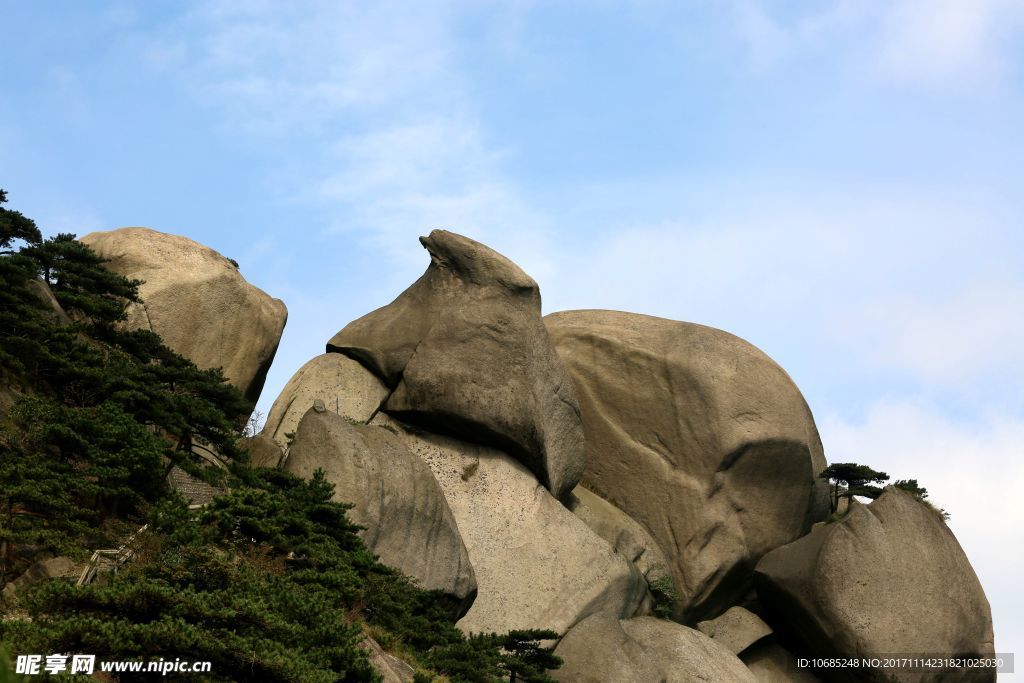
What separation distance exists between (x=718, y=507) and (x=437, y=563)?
8323 millimetres

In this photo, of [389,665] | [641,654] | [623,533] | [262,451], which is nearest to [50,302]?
[262,451]

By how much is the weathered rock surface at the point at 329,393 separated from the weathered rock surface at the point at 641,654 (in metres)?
5.81

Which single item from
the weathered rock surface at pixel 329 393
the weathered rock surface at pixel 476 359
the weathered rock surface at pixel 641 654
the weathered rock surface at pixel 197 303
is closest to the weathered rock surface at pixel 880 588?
the weathered rock surface at pixel 641 654

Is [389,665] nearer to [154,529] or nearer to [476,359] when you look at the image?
[154,529]

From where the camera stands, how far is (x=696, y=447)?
1004 inches

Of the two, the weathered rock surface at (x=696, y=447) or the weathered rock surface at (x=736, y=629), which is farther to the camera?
the weathered rock surface at (x=696, y=447)

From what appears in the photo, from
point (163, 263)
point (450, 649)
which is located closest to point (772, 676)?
point (450, 649)

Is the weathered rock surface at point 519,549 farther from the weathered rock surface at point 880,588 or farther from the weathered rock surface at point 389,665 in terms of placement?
the weathered rock surface at point 389,665

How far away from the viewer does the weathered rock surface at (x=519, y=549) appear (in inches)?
839

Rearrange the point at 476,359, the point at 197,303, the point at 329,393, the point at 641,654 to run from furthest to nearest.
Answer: the point at 197,303 < the point at 329,393 < the point at 476,359 < the point at 641,654

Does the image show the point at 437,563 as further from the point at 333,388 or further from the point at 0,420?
the point at 0,420

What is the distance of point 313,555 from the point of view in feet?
49.3

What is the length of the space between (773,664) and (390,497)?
1085 cm

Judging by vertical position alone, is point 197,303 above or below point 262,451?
above
